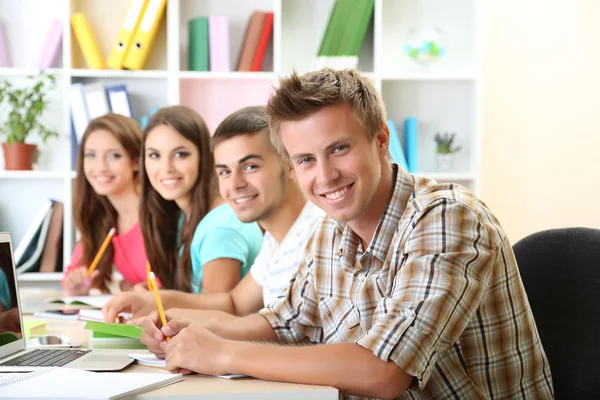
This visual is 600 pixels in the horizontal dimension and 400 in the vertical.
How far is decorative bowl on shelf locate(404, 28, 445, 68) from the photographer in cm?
378

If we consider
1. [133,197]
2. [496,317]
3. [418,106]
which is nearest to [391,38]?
[418,106]

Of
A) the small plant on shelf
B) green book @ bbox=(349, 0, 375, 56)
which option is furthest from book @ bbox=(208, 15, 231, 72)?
the small plant on shelf

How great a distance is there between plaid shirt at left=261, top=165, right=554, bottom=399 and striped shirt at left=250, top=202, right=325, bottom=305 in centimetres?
37

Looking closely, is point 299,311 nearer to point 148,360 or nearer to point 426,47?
point 148,360

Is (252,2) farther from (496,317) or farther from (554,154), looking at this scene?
(496,317)

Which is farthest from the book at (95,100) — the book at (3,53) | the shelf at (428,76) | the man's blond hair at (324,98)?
the man's blond hair at (324,98)

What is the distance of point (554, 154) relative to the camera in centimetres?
398

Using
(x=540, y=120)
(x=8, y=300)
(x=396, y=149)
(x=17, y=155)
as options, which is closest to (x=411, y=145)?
(x=396, y=149)

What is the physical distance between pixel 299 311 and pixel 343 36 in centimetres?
234

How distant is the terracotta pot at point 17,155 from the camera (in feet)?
12.4

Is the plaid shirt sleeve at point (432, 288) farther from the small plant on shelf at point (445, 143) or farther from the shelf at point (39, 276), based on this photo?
the shelf at point (39, 276)

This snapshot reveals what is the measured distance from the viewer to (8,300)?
5.02 ft

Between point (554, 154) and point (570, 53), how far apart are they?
1.67ft

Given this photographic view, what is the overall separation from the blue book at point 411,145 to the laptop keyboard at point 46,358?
250 centimetres
